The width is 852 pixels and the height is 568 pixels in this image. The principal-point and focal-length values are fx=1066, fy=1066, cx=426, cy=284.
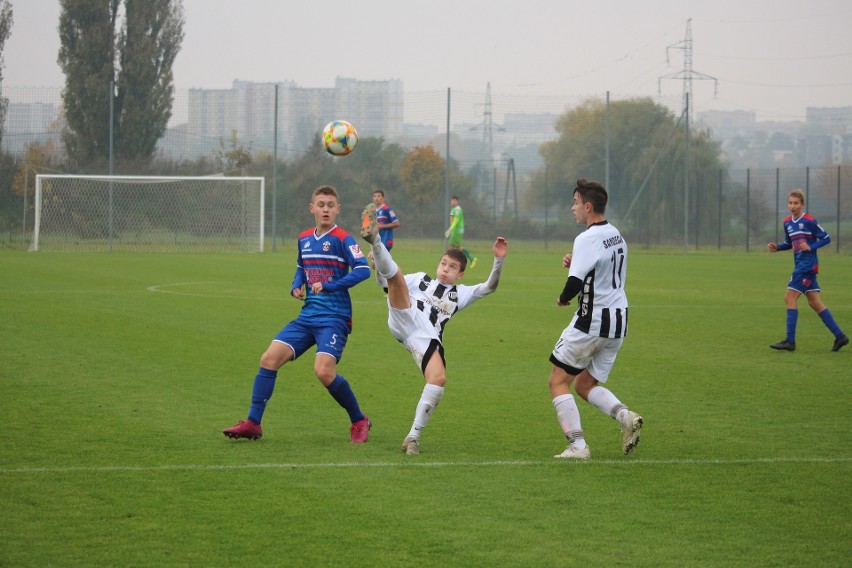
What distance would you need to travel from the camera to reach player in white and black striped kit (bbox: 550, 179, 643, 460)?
7004mm

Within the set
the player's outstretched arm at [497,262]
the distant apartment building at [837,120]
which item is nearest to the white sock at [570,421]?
the player's outstretched arm at [497,262]

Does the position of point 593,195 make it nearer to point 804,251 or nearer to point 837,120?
point 804,251

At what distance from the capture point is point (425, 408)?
23.6 ft

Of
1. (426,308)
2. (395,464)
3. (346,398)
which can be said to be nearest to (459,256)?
(426,308)

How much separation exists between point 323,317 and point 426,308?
77cm

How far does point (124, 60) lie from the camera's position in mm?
49656

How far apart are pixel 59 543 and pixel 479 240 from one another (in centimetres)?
4173

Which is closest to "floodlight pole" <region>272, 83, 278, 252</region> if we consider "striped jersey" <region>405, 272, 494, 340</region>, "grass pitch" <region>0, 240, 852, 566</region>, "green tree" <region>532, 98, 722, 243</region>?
"green tree" <region>532, 98, 722, 243</region>

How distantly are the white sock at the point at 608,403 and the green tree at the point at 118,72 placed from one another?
1545 inches

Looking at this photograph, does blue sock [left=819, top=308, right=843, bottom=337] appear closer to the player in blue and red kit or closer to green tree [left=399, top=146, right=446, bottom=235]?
the player in blue and red kit

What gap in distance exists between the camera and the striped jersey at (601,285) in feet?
23.0

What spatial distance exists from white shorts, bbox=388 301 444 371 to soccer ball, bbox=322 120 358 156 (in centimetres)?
401

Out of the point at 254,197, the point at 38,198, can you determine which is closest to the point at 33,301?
the point at 38,198

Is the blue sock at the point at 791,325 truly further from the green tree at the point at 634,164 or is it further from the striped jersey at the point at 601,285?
the green tree at the point at 634,164
